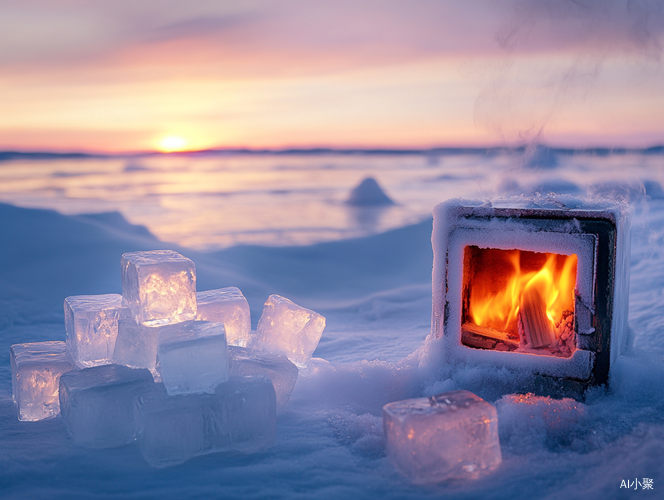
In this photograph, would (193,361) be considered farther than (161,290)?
No

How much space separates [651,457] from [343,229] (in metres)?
7.49

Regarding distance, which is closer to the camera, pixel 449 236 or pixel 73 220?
pixel 449 236

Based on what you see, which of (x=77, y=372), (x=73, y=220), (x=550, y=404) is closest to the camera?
(x=550, y=404)

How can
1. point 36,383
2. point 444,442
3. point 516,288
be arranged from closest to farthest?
point 444,442 < point 36,383 < point 516,288

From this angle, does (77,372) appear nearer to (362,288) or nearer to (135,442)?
(135,442)

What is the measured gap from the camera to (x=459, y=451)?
78.5 inches

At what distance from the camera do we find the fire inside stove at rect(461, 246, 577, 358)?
276 centimetres

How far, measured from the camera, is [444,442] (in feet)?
6.48

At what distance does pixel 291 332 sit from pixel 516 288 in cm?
127

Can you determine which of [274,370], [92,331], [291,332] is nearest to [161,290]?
[92,331]

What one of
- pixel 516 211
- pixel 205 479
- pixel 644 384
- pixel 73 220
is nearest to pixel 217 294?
pixel 205 479

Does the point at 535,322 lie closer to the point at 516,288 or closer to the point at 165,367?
the point at 516,288

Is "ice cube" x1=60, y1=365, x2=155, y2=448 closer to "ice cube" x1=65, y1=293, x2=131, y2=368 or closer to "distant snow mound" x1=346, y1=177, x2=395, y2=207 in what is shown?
"ice cube" x1=65, y1=293, x2=131, y2=368

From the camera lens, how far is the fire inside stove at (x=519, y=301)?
2758mm
